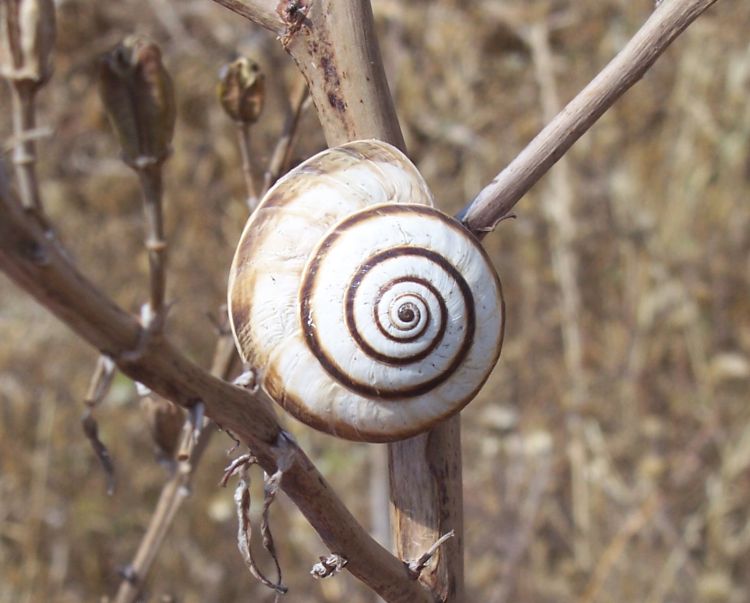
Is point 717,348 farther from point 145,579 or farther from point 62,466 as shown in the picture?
point 145,579

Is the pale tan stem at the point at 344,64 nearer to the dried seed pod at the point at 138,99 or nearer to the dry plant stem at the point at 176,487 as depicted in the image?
the dried seed pod at the point at 138,99

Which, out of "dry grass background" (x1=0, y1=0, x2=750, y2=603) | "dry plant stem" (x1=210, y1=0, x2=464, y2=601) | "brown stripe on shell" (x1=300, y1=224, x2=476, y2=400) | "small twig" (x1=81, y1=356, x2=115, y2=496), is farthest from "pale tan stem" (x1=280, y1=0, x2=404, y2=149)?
"dry grass background" (x1=0, y1=0, x2=750, y2=603)

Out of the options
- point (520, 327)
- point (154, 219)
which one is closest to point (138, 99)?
point (154, 219)

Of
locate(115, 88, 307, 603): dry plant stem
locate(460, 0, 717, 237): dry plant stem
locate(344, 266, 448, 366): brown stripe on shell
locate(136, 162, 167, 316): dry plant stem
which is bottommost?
locate(460, 0, 717, 237): dry plant stem

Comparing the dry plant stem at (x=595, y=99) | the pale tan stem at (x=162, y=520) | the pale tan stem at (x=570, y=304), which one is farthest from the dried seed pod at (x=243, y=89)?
the pale tan stem at (x=570, y=304)

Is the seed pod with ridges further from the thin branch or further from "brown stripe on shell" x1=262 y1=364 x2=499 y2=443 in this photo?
"brown stripe on shell" x1=262 y1=364 x2=499 y2=443

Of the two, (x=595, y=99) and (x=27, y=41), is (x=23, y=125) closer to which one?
(x=27, y=41)
